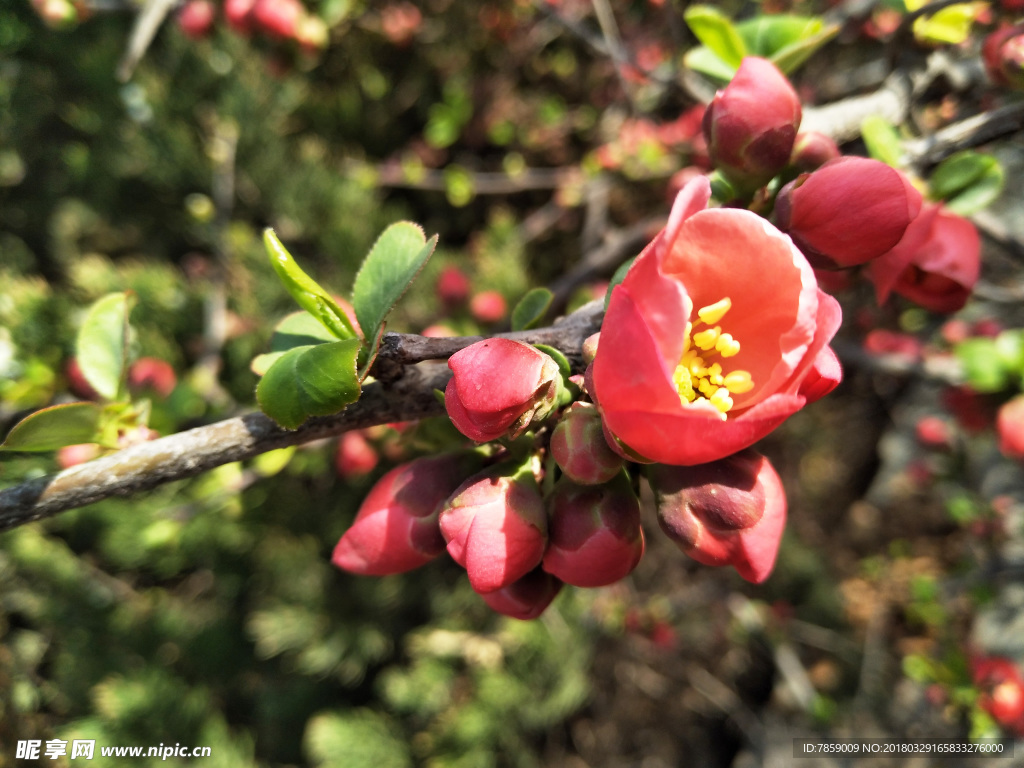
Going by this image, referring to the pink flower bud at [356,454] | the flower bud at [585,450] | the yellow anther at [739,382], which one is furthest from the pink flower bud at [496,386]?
the pink flower bud at [356,454]

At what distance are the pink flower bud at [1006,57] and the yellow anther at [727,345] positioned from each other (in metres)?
0.48

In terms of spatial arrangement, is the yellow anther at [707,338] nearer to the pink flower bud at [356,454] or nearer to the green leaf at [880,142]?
the green leaf at [880,142]

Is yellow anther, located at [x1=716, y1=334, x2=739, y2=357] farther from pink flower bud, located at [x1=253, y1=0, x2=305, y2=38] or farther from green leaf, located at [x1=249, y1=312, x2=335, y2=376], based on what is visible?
pink flower bud, located at [x1=253, y1=0, x2=305, y2=38]

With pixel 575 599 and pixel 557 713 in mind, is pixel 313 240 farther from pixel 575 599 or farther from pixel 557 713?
pixel 557 713

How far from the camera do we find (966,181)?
A: 55 cm

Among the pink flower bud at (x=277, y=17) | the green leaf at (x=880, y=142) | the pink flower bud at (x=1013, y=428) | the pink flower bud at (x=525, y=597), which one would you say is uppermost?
the pink flower bud at (x=277, y=17)

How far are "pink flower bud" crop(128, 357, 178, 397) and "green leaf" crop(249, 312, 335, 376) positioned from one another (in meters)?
0.61

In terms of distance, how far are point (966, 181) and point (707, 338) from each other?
1.25ft

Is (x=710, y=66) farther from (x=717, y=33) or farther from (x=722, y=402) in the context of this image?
(x=722, y=402)

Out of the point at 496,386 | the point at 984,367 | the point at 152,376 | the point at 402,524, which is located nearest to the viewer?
the point at 496,386

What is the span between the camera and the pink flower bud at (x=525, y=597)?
0.43 meters

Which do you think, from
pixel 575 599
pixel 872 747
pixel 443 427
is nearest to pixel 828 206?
pixel 443 427

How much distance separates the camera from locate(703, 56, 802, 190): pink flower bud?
0.44 m

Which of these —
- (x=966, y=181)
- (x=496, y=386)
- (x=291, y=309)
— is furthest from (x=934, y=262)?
(x=291, y=309)
